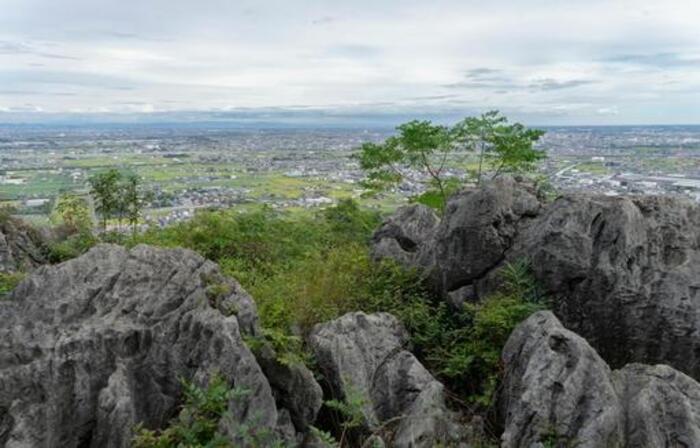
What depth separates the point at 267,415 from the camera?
831cm

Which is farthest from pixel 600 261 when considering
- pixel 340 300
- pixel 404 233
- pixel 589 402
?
pixel 404 233

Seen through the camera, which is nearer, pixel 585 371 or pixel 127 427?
pixel 127 427

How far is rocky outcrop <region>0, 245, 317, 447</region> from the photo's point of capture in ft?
26.4

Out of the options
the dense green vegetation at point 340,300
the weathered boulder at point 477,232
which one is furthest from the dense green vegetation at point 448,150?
the weathered boulder at point 477,232

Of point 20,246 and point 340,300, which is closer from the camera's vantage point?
point 340,300

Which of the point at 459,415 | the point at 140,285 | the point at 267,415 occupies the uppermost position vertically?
the point at 140,285

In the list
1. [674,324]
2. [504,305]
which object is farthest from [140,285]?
[674,324]

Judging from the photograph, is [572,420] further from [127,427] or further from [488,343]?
[127,427]

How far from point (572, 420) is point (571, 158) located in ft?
102

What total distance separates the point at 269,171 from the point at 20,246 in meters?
37.2

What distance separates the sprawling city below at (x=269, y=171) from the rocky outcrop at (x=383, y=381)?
6579 mm

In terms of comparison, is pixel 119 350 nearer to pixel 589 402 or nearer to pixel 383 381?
pixel 383 381

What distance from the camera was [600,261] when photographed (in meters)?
10.9

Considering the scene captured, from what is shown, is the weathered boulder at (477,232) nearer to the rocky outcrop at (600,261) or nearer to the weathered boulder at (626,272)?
the rocky outcrop at (600,261)
